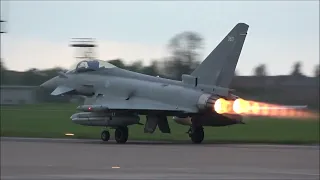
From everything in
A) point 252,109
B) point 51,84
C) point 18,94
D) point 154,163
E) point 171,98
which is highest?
point 51,84

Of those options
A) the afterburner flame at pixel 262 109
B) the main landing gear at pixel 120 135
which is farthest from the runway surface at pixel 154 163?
the main landing gear at pixel 120 135

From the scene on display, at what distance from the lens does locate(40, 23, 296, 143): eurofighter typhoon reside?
30141 millimetres

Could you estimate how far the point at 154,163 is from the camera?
18891mm

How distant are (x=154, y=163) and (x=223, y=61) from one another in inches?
487

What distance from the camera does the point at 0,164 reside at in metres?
17.4

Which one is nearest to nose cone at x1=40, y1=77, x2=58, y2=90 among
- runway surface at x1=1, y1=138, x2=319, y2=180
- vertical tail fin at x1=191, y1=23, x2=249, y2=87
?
vertical tail fin at x1=191, y1=23, x2=249, y2=87

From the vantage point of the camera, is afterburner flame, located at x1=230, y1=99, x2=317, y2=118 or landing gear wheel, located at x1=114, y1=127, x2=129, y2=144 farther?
landing gear wheel, located at x1=114, y1=127, x2=129, y2=144

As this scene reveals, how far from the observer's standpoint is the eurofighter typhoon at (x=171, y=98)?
3014 centimetres

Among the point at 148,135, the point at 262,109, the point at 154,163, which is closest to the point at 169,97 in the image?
the point at 262,109

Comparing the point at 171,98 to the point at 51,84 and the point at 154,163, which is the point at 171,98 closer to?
the point at 51,84

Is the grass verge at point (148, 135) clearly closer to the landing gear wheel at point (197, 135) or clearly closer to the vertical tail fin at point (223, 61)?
the landing gear wheel at point (197, 135)

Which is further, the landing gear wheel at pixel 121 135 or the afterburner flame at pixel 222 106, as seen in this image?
the landing gear wheel at pixel 121 135

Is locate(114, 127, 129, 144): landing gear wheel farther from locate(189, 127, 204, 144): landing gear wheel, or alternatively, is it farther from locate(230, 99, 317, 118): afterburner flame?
locate(230, 99, 317, 118): afterburner flame

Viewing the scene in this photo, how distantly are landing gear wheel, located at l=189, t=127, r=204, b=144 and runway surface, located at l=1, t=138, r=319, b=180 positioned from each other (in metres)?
6.97
